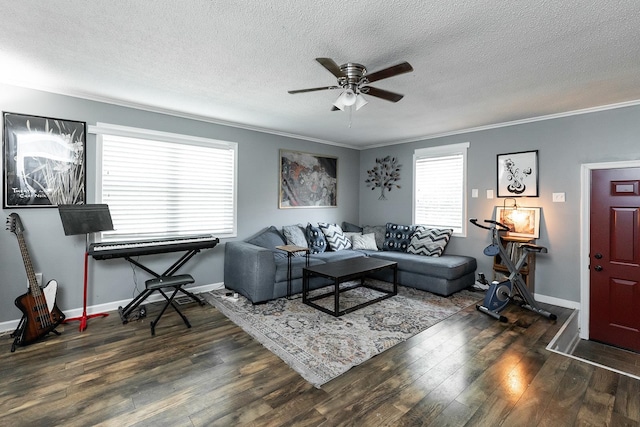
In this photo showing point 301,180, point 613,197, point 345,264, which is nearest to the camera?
point 613,197

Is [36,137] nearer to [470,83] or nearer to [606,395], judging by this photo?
[470,83]

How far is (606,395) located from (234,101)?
408 cm

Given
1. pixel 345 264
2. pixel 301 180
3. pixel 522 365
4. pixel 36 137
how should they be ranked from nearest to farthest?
pixel 522 365 < pixel 36 137 < pixel 345 264 < pixel 301 180

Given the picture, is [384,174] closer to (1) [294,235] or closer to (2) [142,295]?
(1) [294,235]

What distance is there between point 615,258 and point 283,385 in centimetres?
380

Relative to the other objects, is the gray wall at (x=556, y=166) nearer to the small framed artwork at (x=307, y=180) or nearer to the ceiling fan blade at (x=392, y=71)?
the small framed artwork at (x=307, y=180)

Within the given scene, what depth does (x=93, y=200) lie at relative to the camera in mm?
3459

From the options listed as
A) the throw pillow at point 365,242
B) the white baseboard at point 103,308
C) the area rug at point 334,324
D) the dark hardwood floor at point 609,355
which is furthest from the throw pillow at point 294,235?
the dark hardwood floor at point 609,355

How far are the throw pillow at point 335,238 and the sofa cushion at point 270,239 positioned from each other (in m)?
0.74

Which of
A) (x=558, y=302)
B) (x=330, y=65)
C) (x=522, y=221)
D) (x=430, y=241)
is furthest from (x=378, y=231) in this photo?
(x=330, y=65)

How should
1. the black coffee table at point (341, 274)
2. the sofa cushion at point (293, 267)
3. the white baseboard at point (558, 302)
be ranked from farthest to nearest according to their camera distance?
the sofa cushion at point (293, 267), the white baseboard at point (558, 302), the black coffee table at point (341, 274)

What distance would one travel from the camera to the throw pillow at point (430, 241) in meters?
4.75

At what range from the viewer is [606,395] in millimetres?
2104

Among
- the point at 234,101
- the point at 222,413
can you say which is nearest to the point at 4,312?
the point at 222,413
